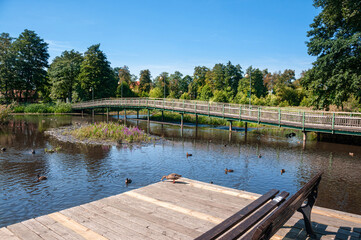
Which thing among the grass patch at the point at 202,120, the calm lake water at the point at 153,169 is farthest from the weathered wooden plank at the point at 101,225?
the grass patch at the point at 202,120

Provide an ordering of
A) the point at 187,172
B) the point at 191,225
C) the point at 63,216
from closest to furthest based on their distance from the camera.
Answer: the point at 191,225, the point at 63,216, the point at 187,172

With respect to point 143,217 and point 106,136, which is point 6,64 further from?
point 143,217

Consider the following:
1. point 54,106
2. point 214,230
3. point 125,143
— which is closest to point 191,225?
point 214,230

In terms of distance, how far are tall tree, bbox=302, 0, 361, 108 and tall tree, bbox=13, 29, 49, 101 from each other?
190 feet

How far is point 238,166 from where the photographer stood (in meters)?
14.5

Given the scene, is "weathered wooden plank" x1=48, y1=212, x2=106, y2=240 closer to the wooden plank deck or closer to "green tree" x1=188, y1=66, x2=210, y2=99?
the wooden plank deck

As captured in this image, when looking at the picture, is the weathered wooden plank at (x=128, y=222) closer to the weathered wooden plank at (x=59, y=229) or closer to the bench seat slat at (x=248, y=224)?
the weathered wooden plank at (x=59, y=229)

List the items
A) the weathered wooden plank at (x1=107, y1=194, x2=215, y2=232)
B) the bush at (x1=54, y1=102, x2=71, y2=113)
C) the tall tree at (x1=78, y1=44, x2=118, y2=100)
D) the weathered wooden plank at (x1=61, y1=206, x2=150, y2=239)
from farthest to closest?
the tall tree at (x1=78, y1=44, x2=118, y2=100) < the bush at (x1=54, y1=102, x2=71, y2=113) < the weathered wooden plank at (x1=107, y1=194, x2=215, y2=232) < the weathered wooden plank at (x1=61, y1=206, x2=150, y2=239)

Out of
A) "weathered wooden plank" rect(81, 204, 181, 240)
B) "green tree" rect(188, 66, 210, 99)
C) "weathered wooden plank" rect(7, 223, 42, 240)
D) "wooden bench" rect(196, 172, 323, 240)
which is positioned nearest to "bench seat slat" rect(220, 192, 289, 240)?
"wooden bench" rect(196, 172, 323, 240)

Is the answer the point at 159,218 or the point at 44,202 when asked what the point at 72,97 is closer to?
the point at 44,202

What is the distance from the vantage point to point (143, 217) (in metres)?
5.45

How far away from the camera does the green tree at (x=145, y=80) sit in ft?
319

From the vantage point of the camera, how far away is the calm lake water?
9.59 meters

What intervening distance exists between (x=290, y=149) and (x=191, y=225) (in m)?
17.1
